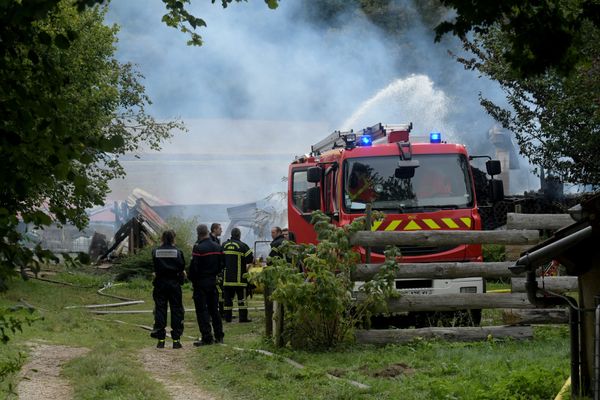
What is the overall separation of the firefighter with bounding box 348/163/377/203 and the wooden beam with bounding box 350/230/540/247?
1.99 metres

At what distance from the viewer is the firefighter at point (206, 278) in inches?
556

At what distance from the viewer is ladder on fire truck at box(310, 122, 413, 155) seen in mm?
14930

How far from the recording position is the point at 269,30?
43.8 m

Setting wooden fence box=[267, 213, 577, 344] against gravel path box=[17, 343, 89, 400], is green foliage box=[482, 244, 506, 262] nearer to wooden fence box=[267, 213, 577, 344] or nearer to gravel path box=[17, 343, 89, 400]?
wooden fence box=[267, 213, 577, 344]

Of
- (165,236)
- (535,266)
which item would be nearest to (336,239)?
(165,236)

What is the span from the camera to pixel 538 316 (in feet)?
39.4

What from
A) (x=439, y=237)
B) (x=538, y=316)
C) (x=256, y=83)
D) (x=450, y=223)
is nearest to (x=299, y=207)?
(x=450, y=223)

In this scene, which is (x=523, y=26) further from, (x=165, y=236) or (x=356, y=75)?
(x=356, y=75)

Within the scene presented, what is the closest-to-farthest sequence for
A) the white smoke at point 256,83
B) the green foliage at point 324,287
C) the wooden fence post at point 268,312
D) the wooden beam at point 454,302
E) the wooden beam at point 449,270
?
the green foliage at point 324,287, the wooden beam at point 454,302, the wooden beam at point 449,270, the wooden fence post at point 268,312, the white smoke at point 256,83

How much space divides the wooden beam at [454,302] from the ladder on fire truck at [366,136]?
11.1ft

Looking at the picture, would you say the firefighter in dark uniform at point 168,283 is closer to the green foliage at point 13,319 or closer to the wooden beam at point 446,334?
the wooden beam at point 446,334

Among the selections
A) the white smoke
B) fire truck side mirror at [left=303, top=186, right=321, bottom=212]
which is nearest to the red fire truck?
fire truck side mirror at [left=303, top=186, right=321, bottom=212]

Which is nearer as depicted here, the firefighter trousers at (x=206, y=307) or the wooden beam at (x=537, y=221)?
the wooden beam at (x=537, y=221)

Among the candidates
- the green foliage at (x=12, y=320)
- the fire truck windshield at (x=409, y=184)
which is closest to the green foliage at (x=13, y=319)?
the green foliage at (x=12, y=320)
